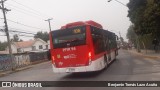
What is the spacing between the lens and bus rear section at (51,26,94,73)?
16250mm

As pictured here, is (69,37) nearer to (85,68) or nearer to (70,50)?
(70,50)

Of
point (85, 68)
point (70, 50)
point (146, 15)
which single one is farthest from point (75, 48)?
point (146, 15)

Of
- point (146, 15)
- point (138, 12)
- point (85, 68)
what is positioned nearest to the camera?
point (85, 68)

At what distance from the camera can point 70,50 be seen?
16625mm

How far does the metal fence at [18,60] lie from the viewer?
1475 inches

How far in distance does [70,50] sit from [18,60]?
2843cm

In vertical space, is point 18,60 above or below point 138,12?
below

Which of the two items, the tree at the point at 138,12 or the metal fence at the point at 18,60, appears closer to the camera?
the tree at the point at 138,12

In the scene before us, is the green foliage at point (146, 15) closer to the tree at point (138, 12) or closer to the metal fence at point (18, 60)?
the tree at point (138, 12)

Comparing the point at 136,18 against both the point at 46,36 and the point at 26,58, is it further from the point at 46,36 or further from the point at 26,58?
the point at 46,36

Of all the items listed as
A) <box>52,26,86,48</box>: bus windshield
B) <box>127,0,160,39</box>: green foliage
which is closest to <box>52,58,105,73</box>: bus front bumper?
<box>52,26,86,48</box>: bus windshield

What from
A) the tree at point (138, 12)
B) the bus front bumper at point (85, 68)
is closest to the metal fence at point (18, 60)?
the bus front bumper at point (85, 68)

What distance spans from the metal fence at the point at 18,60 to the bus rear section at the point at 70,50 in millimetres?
10675

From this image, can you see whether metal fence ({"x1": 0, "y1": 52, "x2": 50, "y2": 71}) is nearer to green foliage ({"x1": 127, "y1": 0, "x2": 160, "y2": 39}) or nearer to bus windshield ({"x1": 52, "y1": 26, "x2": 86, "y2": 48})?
bus windshield ({"x1": 52, "y1": 26, "x2": 86, "y2": 48})
